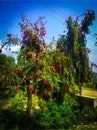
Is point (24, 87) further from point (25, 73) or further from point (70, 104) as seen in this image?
point (70, 104)

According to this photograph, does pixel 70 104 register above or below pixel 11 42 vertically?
below

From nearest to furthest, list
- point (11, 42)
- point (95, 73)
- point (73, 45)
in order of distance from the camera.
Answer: point (11, 42)
point (73, 45)
point (95, 73)


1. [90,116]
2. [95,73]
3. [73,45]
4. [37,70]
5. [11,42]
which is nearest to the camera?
[37,70]

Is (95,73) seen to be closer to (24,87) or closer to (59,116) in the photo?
(59,116)

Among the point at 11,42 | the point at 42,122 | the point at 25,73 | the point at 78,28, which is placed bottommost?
the point at 42,122

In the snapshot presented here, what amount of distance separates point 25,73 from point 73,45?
488 cm

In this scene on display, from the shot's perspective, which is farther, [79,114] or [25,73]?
[79,114]

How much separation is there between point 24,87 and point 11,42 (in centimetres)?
221

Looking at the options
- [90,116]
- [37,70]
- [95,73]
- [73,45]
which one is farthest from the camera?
[95,73]

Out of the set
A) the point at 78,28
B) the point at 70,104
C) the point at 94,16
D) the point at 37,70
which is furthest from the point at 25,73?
the point at 94,16

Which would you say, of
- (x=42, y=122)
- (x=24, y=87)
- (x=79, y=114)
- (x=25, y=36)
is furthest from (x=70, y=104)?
(x=25, y=36)

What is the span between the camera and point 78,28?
528 inches

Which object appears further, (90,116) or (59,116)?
(90,116)

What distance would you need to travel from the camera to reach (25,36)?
9.62 m
